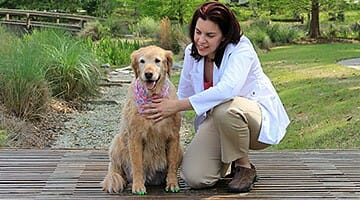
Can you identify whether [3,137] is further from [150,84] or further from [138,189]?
[150,84]

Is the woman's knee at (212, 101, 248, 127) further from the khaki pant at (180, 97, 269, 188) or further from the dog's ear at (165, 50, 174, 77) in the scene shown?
the dog's ear at (165, 50, 174, 77)

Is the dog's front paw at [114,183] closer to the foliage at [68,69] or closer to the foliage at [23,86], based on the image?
the foliage at [23,86]

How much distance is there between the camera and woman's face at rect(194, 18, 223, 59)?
3.52 meters

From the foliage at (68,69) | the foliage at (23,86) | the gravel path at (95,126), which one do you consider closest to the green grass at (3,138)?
the gravel path at (95,126)

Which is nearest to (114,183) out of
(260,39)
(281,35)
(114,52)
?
(114,52)

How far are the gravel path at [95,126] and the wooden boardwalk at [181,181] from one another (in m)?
2.14

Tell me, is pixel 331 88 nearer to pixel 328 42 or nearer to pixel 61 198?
pixel 61 198

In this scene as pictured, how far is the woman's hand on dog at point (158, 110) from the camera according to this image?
337cm

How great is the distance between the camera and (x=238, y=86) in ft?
11.4

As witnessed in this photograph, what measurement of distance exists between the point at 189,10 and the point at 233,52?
1905 cm

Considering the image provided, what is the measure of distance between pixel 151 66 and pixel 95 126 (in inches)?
181

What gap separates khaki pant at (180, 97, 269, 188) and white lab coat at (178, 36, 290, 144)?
A: 0.21ft

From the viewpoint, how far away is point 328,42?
781 inches

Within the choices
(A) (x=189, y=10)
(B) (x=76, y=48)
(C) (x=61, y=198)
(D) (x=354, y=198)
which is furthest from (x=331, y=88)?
(A) (x=189, y=10)
